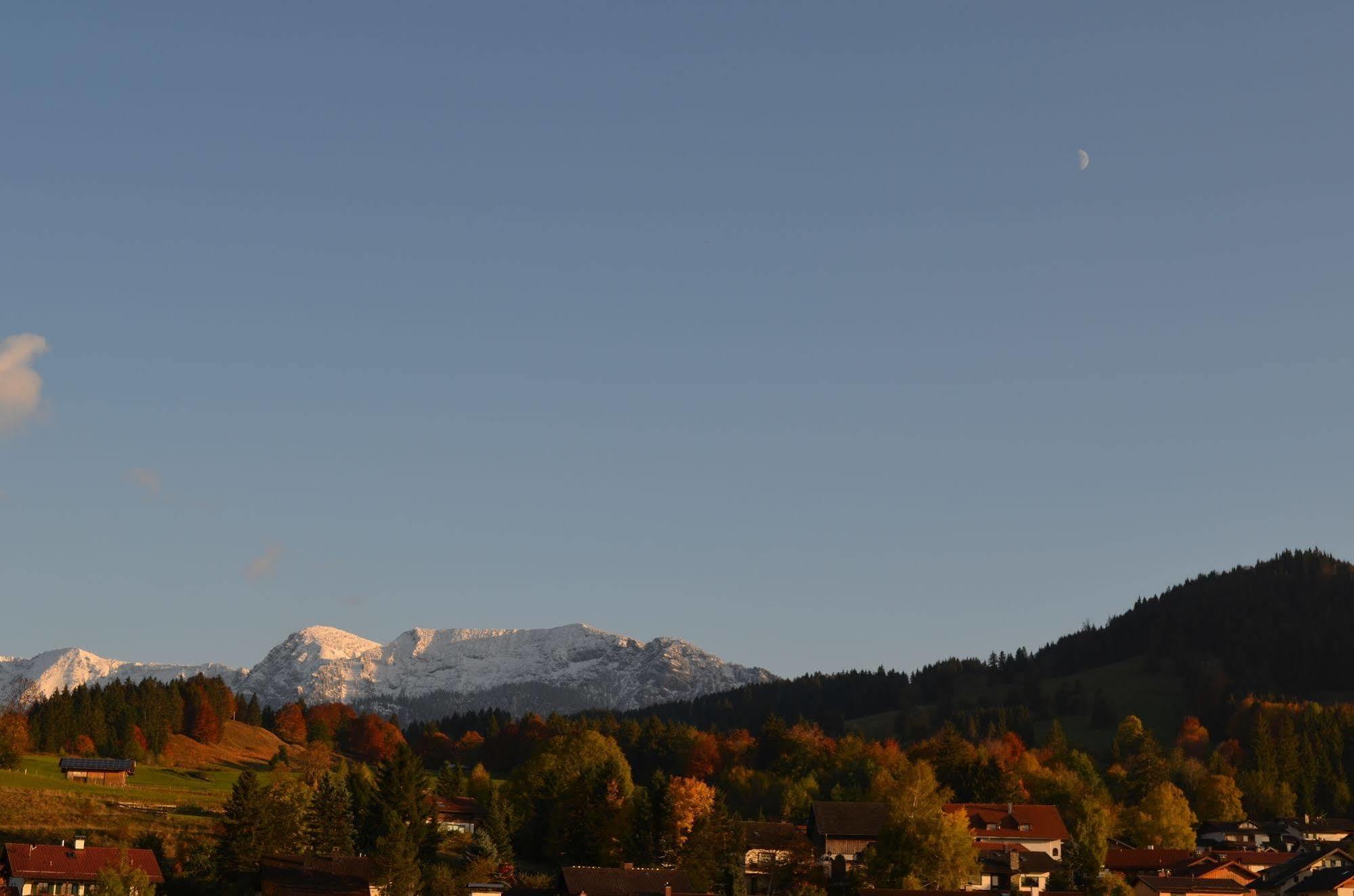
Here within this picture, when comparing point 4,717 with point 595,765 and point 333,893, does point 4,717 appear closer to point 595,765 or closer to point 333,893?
point 595,765

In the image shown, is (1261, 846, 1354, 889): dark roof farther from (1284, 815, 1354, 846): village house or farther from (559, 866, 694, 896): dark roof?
(559, 866, 694, 896): dark roof

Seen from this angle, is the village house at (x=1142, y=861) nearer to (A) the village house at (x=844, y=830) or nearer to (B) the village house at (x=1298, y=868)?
(B) the village house at (x=1298, y=868)

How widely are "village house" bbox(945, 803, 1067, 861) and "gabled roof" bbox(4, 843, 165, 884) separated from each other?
2474 inches

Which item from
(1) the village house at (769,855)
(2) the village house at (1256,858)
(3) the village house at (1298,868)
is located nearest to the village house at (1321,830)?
(2) the village house at (1256,858)

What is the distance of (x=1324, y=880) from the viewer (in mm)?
122688

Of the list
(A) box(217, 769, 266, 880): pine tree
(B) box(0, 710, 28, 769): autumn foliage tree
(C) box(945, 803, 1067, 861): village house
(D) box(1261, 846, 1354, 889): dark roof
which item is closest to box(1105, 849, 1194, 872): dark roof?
(C) box(945, 803, 1067, 861): village house

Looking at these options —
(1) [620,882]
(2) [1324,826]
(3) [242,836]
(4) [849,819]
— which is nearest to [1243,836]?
(2) [1324,826]

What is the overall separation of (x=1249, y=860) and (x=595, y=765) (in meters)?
60.5

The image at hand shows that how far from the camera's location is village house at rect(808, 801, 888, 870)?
117m

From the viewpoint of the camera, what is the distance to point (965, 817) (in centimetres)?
11300

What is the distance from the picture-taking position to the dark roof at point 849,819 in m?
118

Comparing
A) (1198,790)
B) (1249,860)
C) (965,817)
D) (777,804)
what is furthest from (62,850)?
(1198,790)

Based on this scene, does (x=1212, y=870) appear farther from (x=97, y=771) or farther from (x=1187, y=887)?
(x=97, y=771)

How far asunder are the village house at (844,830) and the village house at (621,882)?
16.2 meters
